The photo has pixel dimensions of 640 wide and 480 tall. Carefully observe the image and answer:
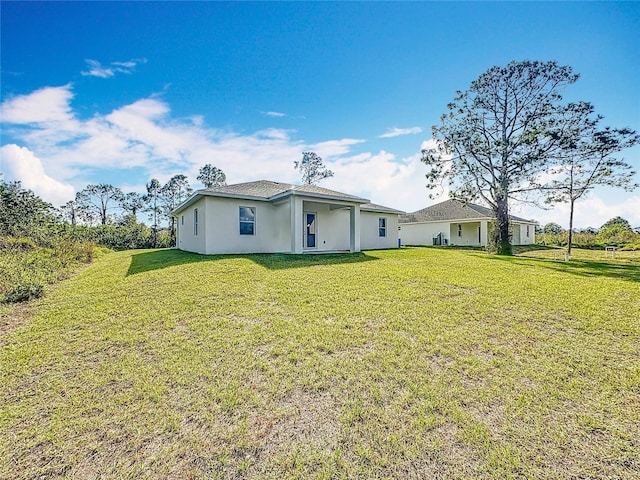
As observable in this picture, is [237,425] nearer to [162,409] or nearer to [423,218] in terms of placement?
[162,409]

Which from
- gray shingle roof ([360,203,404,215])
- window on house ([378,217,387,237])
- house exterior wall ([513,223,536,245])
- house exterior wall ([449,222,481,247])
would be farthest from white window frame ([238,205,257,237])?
house exterior wall ([513,223,536,245])

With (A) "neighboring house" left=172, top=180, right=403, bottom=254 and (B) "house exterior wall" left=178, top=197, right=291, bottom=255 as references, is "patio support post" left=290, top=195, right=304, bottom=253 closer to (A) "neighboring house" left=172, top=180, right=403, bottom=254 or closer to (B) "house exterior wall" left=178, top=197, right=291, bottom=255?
(A) "neighboring house" left=172, top=180, right=403, bottom=254

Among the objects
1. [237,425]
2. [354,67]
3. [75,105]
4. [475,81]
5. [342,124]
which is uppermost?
[475,81]

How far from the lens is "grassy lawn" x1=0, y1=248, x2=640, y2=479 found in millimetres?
2227

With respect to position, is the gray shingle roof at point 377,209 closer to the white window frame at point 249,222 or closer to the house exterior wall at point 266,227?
the house exterior wall at point 266,227

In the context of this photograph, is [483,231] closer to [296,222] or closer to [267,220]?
[296,222]

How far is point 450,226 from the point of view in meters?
27.2

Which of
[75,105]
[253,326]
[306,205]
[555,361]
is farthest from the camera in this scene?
[306,205]

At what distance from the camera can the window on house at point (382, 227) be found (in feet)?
64.5

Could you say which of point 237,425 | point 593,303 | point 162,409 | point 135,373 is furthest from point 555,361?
point 135,373

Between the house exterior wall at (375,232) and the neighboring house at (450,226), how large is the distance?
8735 millimetres

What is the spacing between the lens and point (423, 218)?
95.5ft

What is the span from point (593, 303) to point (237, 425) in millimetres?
7088

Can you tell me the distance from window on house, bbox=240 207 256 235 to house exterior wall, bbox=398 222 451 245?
18868mm
